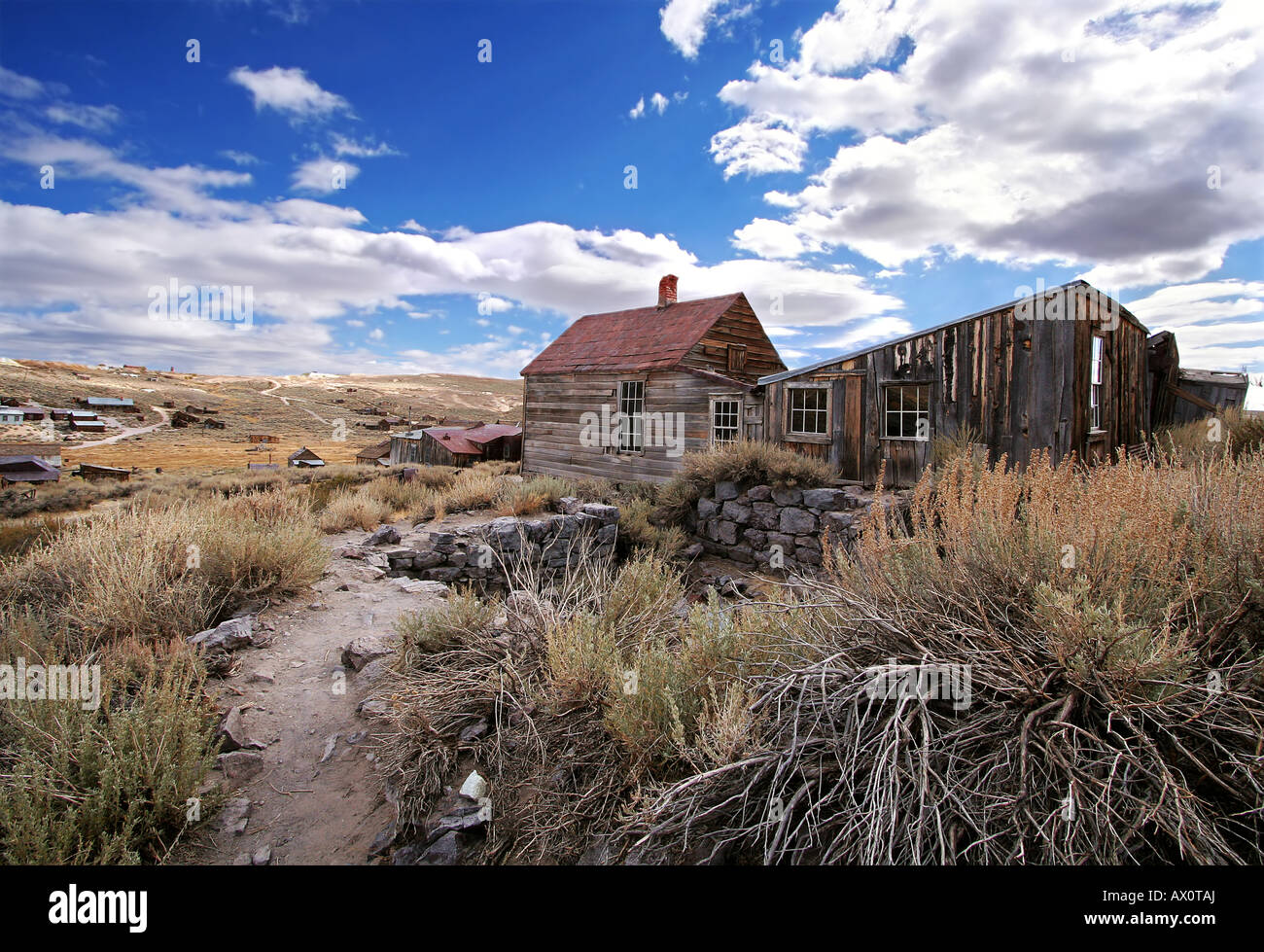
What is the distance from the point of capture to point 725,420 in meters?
13.8

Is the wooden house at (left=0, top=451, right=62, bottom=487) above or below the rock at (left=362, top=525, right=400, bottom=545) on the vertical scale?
above

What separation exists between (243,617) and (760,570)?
8.57 m

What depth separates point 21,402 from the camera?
118 ft

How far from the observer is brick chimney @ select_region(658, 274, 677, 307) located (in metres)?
18.1

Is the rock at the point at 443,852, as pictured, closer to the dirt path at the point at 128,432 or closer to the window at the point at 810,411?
the window at the point at 810,411

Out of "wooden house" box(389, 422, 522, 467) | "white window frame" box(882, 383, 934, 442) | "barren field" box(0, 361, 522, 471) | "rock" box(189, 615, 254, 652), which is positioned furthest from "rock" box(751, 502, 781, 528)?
"wooden house" box(389, 422, 522, 467)

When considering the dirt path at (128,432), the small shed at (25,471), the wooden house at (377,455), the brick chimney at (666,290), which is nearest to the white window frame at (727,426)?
the brick chimney at (666,290)

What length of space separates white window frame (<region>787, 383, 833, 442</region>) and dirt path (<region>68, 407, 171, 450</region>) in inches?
1387

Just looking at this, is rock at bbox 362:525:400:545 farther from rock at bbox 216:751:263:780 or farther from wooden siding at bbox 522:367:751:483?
wooden siding at bbox 522:367:751:483

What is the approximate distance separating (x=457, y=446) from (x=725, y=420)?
38.2 feet

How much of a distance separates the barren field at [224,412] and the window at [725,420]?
1043 cm

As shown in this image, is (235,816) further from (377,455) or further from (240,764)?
(377,455)
